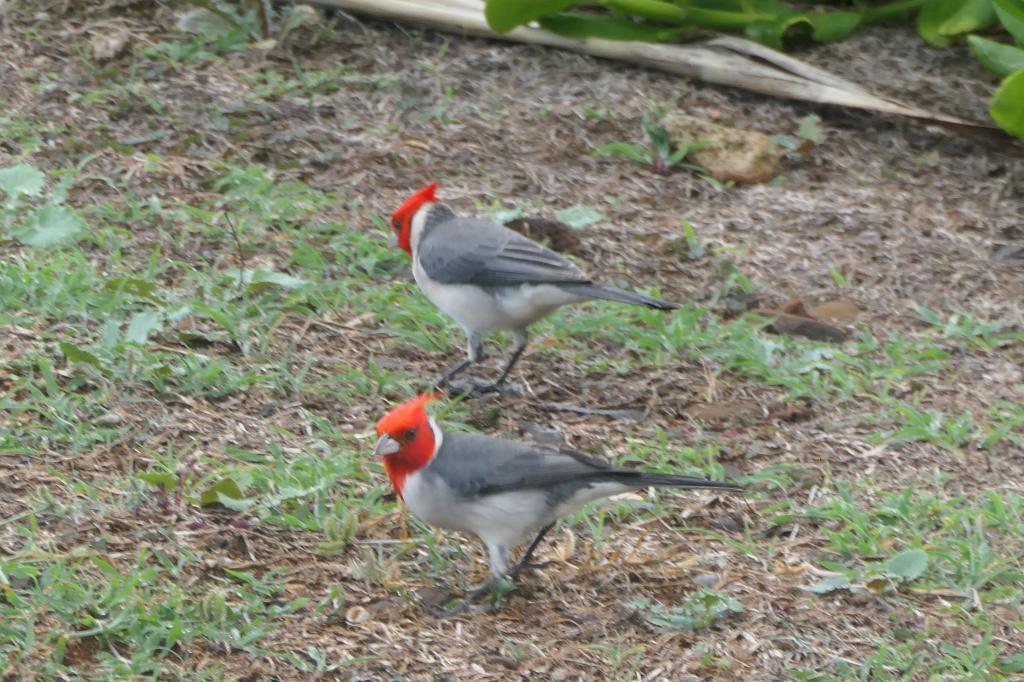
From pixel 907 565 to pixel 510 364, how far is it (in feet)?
5.55

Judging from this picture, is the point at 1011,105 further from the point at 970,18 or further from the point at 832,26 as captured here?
the point at 832,26

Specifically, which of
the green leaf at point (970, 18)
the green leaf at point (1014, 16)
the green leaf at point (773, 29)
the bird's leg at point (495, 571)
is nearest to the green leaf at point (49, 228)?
the bird's leg at point (495, 571)

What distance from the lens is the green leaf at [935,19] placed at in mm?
7496

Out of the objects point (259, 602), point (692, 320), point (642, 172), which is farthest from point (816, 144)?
point (259, 602)

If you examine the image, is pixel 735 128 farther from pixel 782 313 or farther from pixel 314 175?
pixel 314 175

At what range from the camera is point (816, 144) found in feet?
23.2

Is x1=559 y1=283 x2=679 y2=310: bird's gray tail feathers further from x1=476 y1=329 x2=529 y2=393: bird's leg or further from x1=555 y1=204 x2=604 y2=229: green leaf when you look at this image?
x1=555 y1=204 x2=604 y2=229: green leaf

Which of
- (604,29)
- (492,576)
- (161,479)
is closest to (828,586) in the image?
(492,576)

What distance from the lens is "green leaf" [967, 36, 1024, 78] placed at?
268 inches

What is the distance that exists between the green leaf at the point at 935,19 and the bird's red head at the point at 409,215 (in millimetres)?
3455

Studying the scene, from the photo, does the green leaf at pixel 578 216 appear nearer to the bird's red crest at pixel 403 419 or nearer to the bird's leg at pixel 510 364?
the bird's leg at pixel 510 364

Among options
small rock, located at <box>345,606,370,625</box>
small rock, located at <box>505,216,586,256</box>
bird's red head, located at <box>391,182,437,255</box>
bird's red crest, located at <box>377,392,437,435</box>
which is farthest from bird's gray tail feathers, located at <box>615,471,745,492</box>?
small rock, located at <box>505,216,586,256</box>

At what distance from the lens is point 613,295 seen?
477 centimetres

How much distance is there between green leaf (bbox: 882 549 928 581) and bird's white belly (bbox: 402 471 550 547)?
3.32ft
